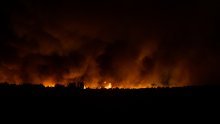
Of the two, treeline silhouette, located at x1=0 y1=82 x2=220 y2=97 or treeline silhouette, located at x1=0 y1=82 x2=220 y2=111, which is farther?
treeline silhouette, located at x1=0 y1=82 x2=220 y2=97

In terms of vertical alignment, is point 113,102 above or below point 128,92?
below

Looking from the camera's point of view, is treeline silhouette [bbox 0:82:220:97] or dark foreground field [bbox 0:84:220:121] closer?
dark foreground field [bbox 0:84:220:121]

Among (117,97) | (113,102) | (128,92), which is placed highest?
(128,92)

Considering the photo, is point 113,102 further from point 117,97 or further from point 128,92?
point 128,92

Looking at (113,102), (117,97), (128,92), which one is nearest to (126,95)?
(128,92)

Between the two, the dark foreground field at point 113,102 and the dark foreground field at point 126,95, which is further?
the dark foreground field at point 126,95

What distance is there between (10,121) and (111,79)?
11734 mm

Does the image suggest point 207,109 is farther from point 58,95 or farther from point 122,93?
point 58,95

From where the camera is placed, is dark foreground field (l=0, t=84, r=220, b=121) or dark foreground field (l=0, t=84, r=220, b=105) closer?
dark foreground field (l=0, t=84, r=220, b=121)

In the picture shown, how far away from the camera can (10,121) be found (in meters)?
10.1

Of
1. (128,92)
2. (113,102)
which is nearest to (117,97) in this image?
(113,102)

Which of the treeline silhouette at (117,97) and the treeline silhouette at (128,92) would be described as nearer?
the treeline silhouette at (117,97)

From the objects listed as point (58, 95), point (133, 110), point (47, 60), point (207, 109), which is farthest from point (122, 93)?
point (47, 60)

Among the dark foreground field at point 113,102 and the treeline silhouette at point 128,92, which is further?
the treeline silhouette at point 128,92
